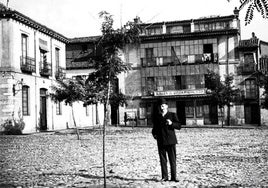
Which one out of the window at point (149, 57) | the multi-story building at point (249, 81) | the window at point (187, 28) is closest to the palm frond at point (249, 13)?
the multi-story building at point (249, 81)

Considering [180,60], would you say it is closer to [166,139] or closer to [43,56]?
[43,56]

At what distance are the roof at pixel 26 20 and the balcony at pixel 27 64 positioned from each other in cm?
246

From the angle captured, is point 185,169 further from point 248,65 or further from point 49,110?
point 248,65

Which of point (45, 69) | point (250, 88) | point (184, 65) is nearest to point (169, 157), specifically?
point (45, 69)

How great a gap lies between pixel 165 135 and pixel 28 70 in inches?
718

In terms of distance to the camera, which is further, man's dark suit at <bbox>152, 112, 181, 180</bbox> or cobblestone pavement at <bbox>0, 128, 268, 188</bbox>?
cobblestone pavement at <bbox>0, 128, 268, 188</bbox>

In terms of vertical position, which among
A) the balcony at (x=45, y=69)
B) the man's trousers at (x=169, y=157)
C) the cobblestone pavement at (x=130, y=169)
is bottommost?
the cobblestone pavement at (x=130, y=169)

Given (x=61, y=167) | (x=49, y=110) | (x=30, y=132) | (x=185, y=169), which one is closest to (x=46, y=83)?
(x=49, y=110)

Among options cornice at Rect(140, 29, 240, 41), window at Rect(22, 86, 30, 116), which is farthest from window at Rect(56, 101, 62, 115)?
cornice at Rect(140, 29, 240, 41)

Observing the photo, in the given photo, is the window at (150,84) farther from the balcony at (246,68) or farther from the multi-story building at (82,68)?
the balcony at (246,68)

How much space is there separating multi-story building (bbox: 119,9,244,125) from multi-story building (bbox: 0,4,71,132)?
9.31 meters

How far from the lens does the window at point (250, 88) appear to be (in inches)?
1332

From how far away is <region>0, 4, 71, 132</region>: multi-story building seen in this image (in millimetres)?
21484

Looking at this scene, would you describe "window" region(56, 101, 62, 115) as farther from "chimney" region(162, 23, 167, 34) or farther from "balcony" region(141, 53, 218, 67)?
"chimney" region(162, 23, 167, 34)
